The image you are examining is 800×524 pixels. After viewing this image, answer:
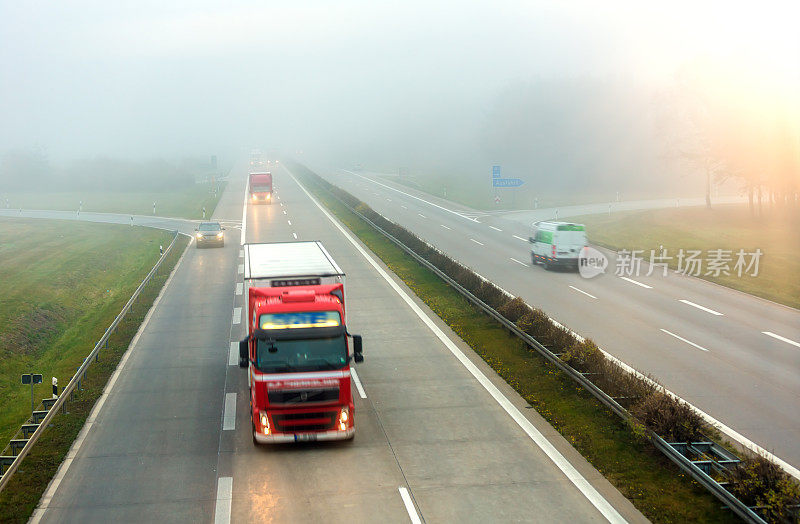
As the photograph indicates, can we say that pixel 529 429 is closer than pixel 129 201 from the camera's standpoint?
Yes

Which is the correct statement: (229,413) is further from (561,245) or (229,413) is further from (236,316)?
(561,245)

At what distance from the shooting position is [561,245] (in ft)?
117

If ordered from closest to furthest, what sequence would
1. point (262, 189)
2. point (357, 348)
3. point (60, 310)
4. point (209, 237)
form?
point (357, 348) → point (60, 310) → point (209, 237) → point (262, 189)

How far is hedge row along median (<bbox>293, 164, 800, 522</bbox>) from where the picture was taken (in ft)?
35.3

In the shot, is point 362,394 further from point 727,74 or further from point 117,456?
point 727,74

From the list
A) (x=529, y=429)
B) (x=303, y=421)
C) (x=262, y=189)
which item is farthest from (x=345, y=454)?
(x=262, y=189)

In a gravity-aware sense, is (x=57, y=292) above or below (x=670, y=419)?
below

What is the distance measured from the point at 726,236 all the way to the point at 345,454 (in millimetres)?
43831

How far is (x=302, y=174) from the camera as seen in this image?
11225cm

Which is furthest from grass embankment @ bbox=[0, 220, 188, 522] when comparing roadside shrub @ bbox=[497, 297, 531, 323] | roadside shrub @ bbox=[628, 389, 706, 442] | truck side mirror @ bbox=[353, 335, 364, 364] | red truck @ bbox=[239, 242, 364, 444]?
roadside shrub @ bbox=[497, 297, 531, 323]

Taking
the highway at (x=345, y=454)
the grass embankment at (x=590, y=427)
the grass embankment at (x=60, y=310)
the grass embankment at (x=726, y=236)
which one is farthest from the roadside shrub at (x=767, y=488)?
the grass embankment at (x=726, y=236)

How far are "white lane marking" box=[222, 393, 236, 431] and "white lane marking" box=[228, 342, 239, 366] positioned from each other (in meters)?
2.74

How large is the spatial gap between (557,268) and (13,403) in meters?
25.3

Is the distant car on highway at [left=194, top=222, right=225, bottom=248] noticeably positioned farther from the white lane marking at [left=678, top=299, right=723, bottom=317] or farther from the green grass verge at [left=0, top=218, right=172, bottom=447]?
the white lane marking at [left=678, top=299, right=723, bottom=317]
